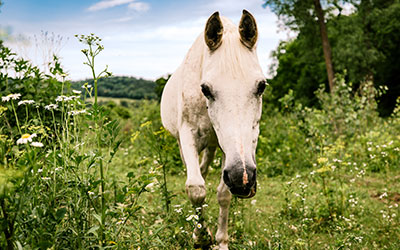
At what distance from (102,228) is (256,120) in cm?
118

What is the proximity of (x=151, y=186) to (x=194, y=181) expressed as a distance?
0.85 m

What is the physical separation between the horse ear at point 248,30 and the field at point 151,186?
3.38 feet

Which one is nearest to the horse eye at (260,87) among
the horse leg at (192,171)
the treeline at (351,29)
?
the horse leg at (192,171)

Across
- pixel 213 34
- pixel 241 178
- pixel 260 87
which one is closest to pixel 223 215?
pixel 241 178

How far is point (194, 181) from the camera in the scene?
2.43m

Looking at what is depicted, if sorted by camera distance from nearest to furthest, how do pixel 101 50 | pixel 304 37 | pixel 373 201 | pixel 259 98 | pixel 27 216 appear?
pixel 27 216 → pixel 101 50 → pixel 259 98 → pixel 373 201 → pixel 304 37

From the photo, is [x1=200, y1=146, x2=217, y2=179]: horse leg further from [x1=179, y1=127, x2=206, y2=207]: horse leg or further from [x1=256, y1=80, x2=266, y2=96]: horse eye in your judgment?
[x1=256, y1=80, x2=266, y2=96]: horse eye

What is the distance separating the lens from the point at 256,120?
215cm

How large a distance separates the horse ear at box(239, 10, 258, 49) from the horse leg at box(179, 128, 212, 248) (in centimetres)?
87

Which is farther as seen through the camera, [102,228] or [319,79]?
[319,79]

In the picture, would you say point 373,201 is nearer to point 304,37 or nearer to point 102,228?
point 102,228

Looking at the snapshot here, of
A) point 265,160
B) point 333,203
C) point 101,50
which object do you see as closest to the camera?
point 101,50

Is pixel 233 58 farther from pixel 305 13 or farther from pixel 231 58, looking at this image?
pixel 305 13

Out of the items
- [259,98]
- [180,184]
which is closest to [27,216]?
[259,98]
